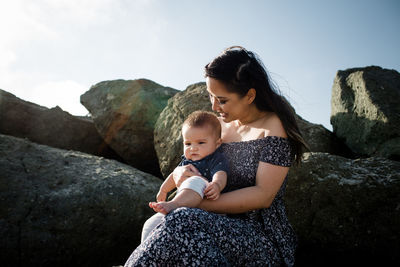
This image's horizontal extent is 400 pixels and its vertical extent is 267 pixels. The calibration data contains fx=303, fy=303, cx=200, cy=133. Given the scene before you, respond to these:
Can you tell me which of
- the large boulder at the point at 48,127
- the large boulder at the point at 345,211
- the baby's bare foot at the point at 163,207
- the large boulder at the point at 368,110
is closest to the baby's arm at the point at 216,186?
the baby's bare foot at the point at 163,207

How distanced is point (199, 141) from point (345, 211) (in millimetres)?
1594

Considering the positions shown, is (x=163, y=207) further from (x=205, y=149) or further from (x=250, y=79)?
(x=250, y=79)

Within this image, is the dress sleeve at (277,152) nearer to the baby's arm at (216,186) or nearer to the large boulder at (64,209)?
the baby's arm at (216,186)

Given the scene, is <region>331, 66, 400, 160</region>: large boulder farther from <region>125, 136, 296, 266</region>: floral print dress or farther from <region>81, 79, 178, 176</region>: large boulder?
<region>81, 79, 178, 176</region>: large boulder

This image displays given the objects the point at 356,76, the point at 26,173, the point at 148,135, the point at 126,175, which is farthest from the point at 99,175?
the point at 356,76

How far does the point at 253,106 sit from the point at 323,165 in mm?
1112

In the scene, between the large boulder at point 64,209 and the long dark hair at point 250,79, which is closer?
the long dark hair at point 250,79

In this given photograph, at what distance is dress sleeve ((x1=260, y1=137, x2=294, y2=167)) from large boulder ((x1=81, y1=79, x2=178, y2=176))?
123 inches

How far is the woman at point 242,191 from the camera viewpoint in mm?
1628

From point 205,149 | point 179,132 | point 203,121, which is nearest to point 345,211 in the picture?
point 205,149

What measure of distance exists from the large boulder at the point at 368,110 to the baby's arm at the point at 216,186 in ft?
9.00

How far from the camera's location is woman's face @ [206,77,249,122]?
99.0 inches

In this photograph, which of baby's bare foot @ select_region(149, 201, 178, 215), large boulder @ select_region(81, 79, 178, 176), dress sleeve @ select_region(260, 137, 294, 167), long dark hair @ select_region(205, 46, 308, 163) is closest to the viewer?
baby's bare foot @ select_region(149, 201, 178, 215)

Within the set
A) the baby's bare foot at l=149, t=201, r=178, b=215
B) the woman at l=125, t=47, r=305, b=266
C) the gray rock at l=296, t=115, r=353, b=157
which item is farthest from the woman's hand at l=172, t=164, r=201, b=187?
the gray rock at l=296, t=115, r=353, b=157
